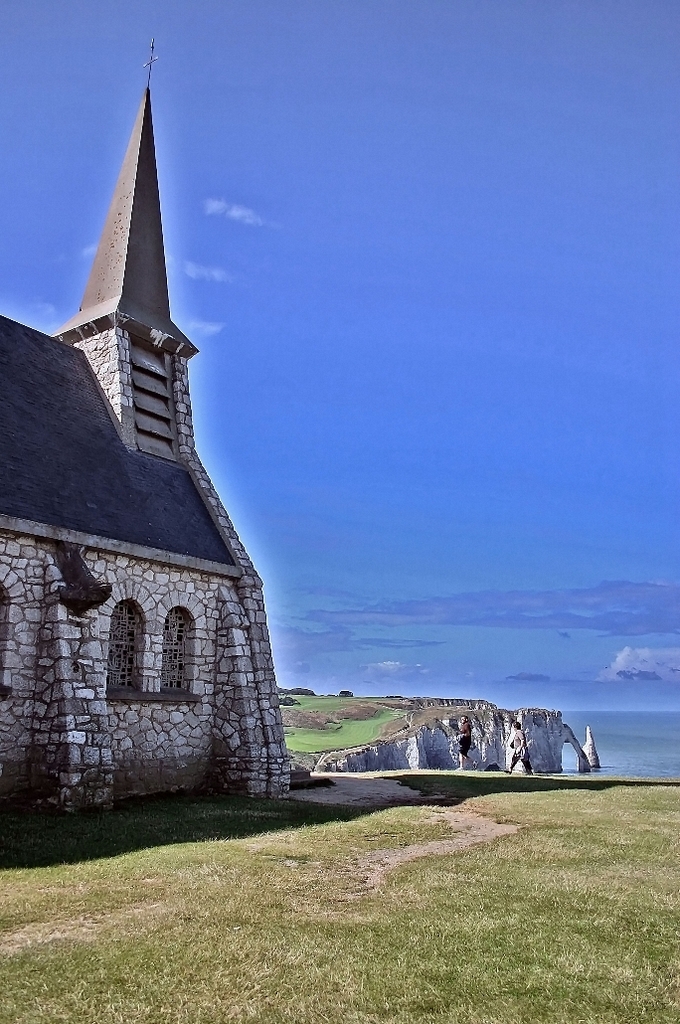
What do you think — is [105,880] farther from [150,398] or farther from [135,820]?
[150,398]

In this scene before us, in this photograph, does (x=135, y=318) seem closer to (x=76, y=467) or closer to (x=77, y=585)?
(x=76, y=467)

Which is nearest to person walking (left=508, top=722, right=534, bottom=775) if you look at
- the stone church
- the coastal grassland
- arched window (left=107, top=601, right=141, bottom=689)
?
the stone church

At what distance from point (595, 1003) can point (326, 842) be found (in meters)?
5.66

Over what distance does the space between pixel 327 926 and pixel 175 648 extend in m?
10.2

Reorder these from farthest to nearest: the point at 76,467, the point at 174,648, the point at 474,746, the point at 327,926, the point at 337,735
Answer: the point at 474,746
the point at 337,735
the point at 174,648
the point at 76,467
the point at 327,926

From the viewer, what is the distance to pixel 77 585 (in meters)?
12.9

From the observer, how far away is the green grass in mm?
50838

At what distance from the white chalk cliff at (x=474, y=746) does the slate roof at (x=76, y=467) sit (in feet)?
84.3

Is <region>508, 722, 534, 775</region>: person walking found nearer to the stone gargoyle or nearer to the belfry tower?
the belfry tower

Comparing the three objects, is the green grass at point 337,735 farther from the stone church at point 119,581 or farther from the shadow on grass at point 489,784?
the stone church at point 119,581

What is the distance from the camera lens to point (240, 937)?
6.12 meters

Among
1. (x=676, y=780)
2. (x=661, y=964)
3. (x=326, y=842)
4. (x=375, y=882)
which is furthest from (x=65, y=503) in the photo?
(x=676, y=780)

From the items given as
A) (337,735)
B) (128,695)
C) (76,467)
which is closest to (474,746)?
(337,735)

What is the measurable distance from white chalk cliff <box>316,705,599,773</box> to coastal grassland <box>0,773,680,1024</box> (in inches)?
1217
